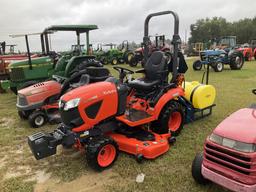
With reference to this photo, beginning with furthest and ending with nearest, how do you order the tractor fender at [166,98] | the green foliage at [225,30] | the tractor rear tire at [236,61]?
the green foliage at [225,30] → the tractor rear tire at [236,61] → the tractor fender at [166,98]

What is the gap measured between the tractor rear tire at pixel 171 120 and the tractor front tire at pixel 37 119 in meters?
2.37

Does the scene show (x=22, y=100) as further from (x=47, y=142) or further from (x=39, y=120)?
(x=47, y=142)

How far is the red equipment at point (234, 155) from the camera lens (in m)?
1.97

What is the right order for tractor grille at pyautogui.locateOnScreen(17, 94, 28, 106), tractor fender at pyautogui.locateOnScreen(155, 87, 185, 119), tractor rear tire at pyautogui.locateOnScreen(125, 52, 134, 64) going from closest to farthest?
tractor fender at pyautogui.locateOnScreen(155, 87, 185, 119) → tractor grille at pyautogui.locateOnScreen(17, 94, 28, 106) → tractor rear tire at pyautogui.locateOnScreen(125, 52, 134, 64)

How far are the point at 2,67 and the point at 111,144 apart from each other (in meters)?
7.62

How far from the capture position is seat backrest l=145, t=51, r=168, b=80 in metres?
3.89

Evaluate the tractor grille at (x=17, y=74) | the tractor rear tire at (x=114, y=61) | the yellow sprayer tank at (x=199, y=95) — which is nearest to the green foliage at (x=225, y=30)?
the tractor rear tire at (x=114, y=61)

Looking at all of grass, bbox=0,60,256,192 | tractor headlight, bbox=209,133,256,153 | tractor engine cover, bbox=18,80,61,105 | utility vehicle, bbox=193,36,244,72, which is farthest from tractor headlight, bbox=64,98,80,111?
utility vehicle, bbox=193,36,244,72

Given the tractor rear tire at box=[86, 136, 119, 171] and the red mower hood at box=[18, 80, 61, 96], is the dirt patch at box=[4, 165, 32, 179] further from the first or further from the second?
the red mower hood at box=[18, 80, 61, 96]

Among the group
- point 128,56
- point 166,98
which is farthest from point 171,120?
point 128,56

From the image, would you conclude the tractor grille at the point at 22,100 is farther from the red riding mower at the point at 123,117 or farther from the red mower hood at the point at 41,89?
the red riding mower at the point at 123,117

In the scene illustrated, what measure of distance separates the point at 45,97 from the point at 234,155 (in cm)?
403

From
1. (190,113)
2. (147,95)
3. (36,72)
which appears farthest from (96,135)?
(36,72)

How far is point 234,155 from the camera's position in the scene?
205 centimetres
